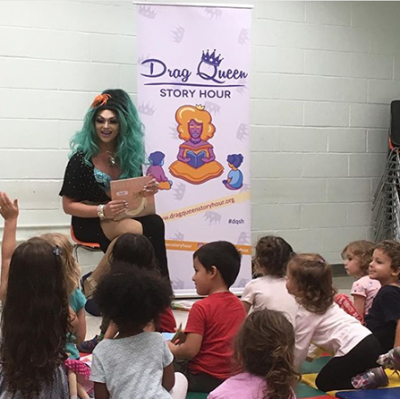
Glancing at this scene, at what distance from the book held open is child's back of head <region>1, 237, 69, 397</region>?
1.93 metres

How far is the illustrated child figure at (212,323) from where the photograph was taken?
2.63m

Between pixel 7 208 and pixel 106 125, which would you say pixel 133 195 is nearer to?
pixel 106 125

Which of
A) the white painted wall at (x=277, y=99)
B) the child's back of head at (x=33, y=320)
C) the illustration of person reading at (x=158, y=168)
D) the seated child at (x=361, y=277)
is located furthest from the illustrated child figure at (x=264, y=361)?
the white painted wall at (x=277, y=99)

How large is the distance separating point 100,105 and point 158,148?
53 cm

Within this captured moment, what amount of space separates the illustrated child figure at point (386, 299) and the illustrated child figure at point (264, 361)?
1204mm

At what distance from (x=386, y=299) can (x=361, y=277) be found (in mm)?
662

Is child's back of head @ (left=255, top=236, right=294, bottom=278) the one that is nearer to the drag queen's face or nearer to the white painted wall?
the drag queen's face

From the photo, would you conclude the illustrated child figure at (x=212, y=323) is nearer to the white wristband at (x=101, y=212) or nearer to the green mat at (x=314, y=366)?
the green mat at (x=314, y=366)

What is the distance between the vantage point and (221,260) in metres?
2.74

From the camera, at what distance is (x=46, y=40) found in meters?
4.63

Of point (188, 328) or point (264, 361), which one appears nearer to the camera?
point (264, 361)

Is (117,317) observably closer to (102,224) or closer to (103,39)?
(102,224)

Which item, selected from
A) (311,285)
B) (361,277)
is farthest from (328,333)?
(361,277)

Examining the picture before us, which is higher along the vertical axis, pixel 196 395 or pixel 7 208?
pixel 7 208
